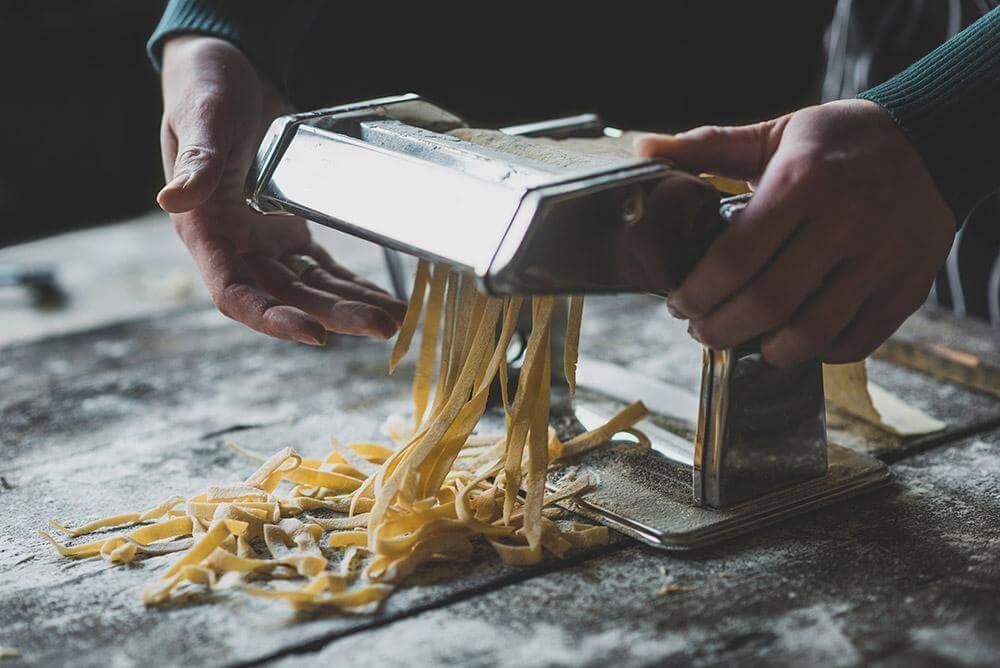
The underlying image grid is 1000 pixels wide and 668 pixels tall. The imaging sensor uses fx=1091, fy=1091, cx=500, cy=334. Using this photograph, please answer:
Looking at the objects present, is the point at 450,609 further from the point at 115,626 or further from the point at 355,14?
the point at 355,14

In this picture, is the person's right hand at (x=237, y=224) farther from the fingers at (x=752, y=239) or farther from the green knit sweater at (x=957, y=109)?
the green knit sweater at (x=957, y=109)

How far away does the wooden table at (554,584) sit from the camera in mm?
792

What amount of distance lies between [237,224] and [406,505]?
0.43 m

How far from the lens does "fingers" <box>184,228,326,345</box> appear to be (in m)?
1.06

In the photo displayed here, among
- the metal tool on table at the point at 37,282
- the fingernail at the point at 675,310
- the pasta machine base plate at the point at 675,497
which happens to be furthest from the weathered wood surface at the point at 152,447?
the metal tool on table at the point at 37,282

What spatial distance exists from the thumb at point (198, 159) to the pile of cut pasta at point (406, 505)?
23 centimetres

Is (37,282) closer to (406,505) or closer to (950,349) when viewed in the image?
(406,505)

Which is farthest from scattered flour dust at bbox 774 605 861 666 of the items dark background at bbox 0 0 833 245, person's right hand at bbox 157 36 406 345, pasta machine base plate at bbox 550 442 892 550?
dark background at bbox 0 0 833 245

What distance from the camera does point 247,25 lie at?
134cm

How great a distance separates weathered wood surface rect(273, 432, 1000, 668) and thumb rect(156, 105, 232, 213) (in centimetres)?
47

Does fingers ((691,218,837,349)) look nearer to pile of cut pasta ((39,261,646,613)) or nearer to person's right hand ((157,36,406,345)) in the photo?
pile of cut pasta ((39,261,646,613))

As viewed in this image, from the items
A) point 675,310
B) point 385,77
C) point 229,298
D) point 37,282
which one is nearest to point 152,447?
point 229,298

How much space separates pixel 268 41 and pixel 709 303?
75 cm

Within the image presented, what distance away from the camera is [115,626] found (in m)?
0.85
